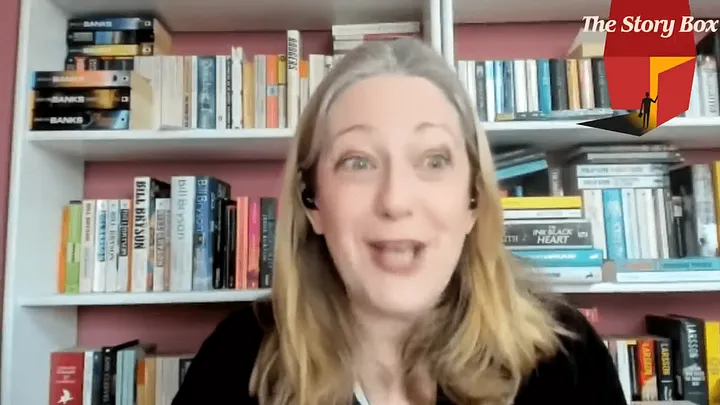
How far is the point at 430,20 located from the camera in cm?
130

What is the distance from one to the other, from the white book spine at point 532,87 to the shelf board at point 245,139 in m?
0.07

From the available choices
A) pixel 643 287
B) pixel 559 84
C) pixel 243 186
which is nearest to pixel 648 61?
pixel 559 84

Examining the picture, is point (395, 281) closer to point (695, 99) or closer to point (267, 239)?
point (267, 239)

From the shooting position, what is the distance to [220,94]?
1.35 metres

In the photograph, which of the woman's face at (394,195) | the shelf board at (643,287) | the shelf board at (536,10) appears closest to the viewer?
the woman's face at (394,195)

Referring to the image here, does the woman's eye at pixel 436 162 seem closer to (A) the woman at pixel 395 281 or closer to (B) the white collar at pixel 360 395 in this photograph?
(A) the woman at pixel 395 281

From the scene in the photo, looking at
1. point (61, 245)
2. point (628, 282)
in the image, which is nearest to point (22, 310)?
point (61, 245)

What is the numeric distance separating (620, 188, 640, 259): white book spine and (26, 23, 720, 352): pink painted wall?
0.56 ft

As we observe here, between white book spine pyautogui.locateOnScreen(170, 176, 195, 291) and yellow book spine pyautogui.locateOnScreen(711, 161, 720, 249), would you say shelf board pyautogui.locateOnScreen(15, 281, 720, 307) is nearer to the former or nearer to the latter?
white book spine pyautogui.locateOnScreen(170, 176, 195, 291)

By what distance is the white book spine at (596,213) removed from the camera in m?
1.32

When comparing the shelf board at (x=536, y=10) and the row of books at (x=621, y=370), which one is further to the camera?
the shelf board at (x=536, y=10)

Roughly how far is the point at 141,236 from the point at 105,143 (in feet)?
0.70

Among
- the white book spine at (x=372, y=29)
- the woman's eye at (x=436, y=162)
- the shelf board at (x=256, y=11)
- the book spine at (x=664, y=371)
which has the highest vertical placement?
the shelf board at (x=256, y=11)

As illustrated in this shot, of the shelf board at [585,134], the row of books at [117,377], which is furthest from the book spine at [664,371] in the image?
the row of books at [117,377]
